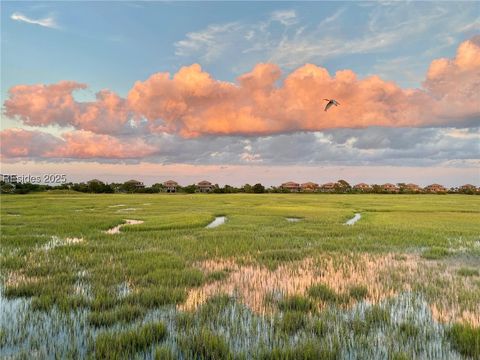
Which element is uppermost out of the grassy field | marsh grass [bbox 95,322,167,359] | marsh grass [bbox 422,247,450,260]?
marsh grass [bbox 95,322,167,359]

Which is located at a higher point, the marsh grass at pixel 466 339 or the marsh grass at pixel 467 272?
the marsh grass at pixel 466 339

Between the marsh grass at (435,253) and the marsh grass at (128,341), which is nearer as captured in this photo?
the marsh grass at (128,341)

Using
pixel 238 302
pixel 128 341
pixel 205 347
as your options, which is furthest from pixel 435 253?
pixel 128 341

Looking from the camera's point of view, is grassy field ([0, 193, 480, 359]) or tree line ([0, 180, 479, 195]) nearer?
grassy field ([0, 193, 480, 359])

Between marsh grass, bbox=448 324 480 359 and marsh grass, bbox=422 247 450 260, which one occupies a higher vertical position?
marsh grass, bbox=448 324 480 359

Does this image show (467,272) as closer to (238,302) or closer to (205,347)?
(238,302)

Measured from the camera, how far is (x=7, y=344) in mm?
3969

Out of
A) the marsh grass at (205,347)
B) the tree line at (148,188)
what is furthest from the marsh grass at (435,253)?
the tree line at (148,188)

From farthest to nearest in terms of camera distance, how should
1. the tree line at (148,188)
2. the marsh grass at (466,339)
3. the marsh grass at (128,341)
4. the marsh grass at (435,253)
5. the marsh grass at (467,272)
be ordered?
the tree line at (148,188), the marsh grass at (435,253), the marsh grass at (467,272), the marsh grass at (466,339), the marsh grass at (128,341)

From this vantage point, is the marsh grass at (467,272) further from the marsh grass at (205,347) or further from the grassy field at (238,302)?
the marsh grass at (205,347)

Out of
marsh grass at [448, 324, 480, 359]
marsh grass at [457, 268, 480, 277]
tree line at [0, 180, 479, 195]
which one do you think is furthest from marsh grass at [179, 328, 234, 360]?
tree line at [0, 180, 479, 195]

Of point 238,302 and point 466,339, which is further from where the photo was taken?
point 238,302

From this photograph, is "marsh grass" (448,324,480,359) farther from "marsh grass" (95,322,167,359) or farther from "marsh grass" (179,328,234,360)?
"marsh grass" (95,322,167,359)

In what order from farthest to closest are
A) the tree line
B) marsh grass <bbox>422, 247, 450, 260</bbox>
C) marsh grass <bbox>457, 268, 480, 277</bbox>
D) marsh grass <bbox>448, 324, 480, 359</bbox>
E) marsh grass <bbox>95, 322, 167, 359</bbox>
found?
the tree line, marsh grass <bbox>422, 247, 450, 260</bbox>, marsh grass <bbox>457, 268, 480, 277</bbox>, marsh grass <bbox>448, 324, 480, 359</bbox>, marsh grass <bbox>95, 322, 167, 359</bbox>
